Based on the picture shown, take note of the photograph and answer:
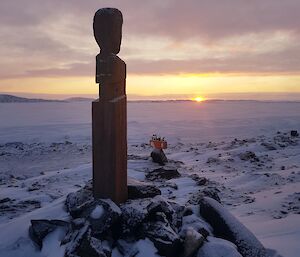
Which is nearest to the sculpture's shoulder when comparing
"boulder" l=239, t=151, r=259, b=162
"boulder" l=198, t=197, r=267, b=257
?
"boulder" l=198, t=197, r=267, b=257

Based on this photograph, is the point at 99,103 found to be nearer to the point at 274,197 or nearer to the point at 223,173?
the point at 274,197

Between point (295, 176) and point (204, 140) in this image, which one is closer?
point (295, 176)

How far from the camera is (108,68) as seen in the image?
545cm

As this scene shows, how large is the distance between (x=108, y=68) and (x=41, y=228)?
7.77ft

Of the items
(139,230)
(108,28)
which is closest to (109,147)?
(139,230)

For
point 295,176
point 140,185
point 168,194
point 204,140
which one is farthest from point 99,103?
point 204,140

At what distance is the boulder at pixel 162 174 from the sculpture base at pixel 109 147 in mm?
5010

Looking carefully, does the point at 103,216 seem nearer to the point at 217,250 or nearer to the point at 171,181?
the point at 217,250

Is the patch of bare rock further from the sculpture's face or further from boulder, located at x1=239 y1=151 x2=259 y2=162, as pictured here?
boulder, located at x1=239 y1=151 x2=259 y2=162

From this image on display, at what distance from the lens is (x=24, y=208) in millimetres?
7699

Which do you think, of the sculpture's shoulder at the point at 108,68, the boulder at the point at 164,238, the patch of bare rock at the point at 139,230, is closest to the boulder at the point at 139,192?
the patch of bare rock at the point at 139,230

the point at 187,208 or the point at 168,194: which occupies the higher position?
the point at 187,208

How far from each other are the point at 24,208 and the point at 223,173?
6333 millimetres

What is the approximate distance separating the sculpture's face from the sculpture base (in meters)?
0.74
